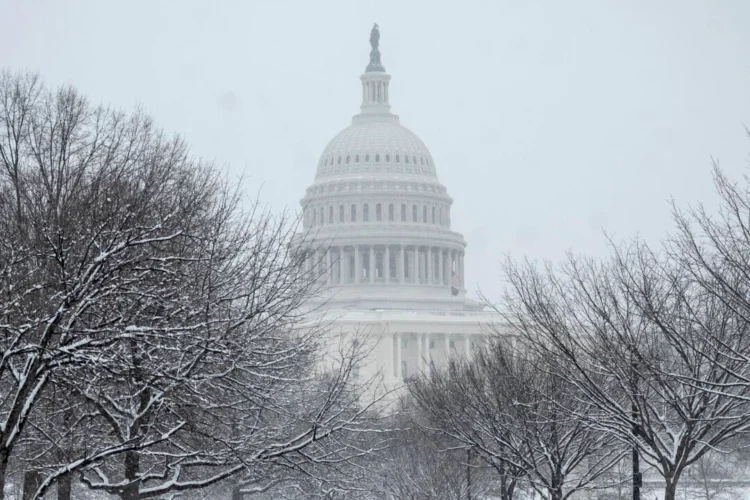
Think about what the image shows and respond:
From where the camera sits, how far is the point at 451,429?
32.6m

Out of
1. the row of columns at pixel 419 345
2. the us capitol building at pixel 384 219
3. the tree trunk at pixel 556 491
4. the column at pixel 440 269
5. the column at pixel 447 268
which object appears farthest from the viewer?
the column at pixel 447 268

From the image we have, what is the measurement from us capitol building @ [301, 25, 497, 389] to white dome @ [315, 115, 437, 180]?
0.12m

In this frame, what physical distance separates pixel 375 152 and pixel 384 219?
885 cm

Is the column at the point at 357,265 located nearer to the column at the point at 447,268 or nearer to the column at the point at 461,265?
the column at the point at 447,268

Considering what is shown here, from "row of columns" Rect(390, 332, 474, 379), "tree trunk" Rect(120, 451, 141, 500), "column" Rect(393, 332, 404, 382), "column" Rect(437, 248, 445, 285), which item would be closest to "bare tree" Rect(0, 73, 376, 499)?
"tree trunk" Rect(120, 451, 141, 500)

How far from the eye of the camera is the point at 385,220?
163 m

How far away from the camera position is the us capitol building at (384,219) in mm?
155750

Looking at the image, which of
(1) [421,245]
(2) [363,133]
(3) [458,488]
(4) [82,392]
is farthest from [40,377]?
(2) [363,133]

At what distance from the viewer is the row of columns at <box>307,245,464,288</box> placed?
15775cm

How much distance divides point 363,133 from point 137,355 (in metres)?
153

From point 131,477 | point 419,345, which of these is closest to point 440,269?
point 419,345

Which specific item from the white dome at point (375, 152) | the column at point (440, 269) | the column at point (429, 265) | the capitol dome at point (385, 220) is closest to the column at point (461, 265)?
the capitol dome at point (385, 220)

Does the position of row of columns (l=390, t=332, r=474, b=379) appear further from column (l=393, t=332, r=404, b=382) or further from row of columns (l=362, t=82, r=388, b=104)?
row of columns (l=362, t=82, r=388, b=104)

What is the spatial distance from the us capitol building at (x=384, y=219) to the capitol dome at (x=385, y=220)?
4.5 inches
